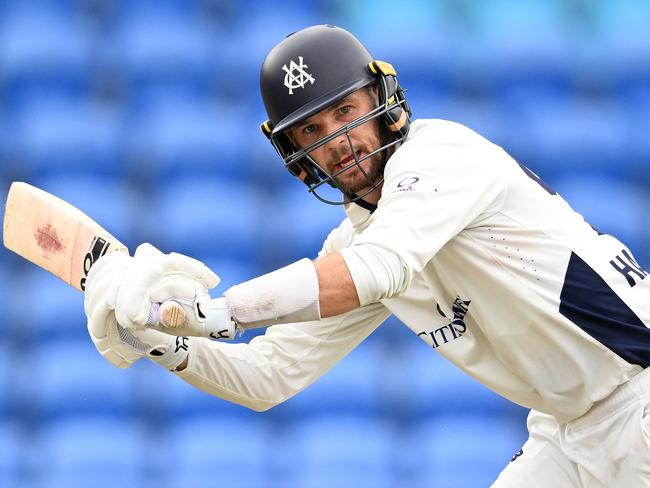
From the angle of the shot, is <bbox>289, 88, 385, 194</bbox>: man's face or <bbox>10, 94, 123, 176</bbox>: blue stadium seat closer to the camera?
<bbox>289, 88, 385, 194</bbox>: man's face

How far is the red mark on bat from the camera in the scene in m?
2.25

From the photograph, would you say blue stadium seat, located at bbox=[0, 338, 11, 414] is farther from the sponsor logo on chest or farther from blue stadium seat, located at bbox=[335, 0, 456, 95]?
the sponsor logo on chest

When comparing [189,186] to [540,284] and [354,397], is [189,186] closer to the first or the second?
[354,397]

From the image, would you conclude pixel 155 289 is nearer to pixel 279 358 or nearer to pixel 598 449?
pixel 279 358

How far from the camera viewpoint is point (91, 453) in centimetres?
372

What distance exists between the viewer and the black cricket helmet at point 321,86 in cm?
231

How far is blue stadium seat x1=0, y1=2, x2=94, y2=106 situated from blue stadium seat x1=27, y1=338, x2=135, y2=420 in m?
1.01

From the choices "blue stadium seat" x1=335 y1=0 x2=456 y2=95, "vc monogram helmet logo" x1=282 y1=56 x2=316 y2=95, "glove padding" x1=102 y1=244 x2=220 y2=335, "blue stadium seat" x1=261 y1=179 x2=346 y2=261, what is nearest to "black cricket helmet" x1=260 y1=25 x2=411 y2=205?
"vc monogram helmet logo" x1=282 y1=56 x2=316 y2=95

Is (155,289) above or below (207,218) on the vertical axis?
below

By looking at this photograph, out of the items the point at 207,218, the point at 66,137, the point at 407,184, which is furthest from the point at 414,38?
the point at 407,184

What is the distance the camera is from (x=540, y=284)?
213cm

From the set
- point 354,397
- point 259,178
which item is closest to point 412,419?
point 354,397

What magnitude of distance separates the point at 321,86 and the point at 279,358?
0.66 m

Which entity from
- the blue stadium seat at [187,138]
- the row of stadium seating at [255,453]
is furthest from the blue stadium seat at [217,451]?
the blue stadium seat at [187,138]
